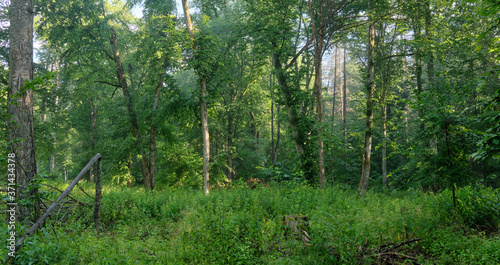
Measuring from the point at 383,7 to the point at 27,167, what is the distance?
13.1m

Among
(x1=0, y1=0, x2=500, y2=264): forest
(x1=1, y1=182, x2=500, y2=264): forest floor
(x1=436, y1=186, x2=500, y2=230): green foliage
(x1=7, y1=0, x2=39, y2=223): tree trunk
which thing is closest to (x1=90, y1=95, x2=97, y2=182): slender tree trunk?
(x1=0, y1=0, x2=500, y2=264): forest

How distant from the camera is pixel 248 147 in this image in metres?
23.0

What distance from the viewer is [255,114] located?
23.3m

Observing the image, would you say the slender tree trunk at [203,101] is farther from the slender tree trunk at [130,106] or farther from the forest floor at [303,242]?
the forest floor at [303,242]

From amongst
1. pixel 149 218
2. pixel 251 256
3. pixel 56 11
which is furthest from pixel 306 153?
pixel 56 11

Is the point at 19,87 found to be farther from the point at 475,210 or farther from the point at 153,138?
the point at 475,210

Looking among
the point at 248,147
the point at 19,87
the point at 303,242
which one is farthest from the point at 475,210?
the point at 248,147

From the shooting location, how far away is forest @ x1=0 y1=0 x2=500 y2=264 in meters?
4.52

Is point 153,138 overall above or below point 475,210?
above

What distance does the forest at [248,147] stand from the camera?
4.52 metres

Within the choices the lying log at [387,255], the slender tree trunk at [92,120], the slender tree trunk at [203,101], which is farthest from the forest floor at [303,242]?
the slender tree trunk at [92,120]

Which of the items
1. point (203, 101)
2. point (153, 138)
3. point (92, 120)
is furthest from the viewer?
point (92, 120)

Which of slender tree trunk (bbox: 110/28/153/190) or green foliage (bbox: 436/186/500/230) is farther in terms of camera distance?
slender tree trunk (bbox: 110/28/153/190)

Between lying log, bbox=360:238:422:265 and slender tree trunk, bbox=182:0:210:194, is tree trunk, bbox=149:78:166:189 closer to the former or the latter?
slender tree trunk, bbox=182:0:210:194
